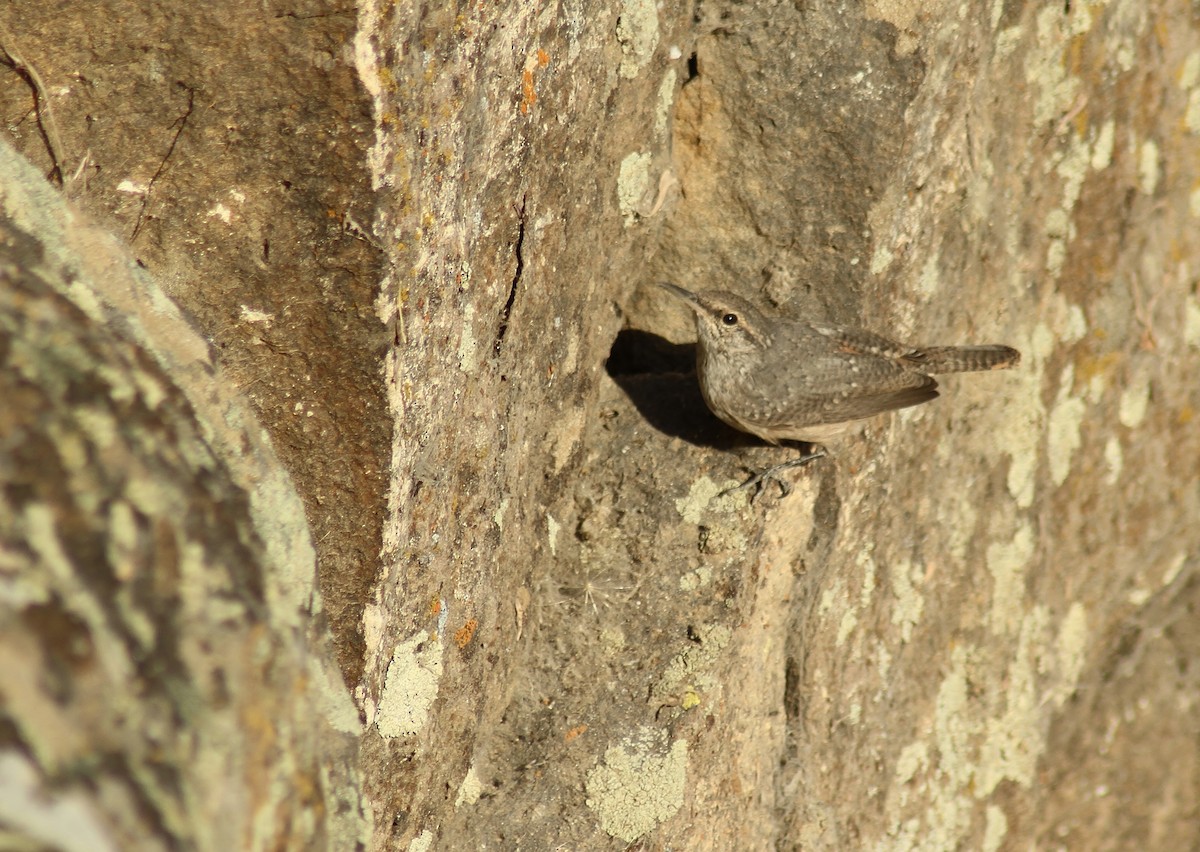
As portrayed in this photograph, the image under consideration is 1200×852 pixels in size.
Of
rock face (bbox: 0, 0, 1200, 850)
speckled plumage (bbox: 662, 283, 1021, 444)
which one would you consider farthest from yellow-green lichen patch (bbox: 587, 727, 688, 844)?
speckled plumage (bbox: 662, 283, 1021, 444)

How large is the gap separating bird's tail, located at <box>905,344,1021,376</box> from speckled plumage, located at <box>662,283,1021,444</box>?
73 millimetres

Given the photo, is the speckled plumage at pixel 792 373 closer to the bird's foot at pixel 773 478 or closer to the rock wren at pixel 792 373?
the rock wren at pixel 792 373

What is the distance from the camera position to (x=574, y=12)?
359 cm

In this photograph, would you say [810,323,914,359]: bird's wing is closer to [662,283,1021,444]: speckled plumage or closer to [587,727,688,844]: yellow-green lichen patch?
[662,283,1021,444]: speckled plumage

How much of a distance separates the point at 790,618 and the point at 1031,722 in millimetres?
1742

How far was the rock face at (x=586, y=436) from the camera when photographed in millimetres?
1760

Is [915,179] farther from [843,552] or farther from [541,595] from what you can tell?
[541,595]

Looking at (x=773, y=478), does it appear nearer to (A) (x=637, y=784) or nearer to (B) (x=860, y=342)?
(B) (x=860, y=342)

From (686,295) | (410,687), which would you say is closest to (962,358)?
(686,295)

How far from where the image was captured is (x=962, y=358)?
4688 mm

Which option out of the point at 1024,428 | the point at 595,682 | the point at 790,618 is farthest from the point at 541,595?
the point at 1024,428

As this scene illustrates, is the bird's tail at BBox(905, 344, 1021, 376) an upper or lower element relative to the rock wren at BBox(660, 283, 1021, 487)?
upper

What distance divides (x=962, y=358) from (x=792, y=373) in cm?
72

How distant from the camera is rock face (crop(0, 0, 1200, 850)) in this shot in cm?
176
